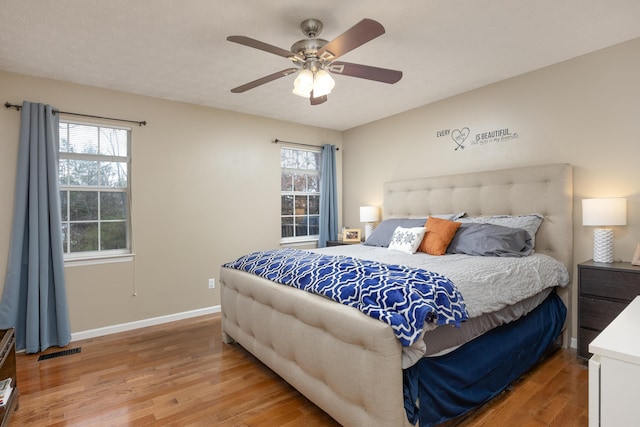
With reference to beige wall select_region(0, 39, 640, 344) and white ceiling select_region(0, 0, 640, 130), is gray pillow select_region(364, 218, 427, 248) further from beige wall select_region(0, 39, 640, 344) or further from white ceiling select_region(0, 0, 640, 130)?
white ceiling select_region(0, 0, 640, 130)

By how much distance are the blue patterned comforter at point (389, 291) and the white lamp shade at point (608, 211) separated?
1.56 metres

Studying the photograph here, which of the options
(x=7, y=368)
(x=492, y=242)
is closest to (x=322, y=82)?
(x=492, y=242)

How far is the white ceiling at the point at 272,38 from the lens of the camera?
6.84 ft

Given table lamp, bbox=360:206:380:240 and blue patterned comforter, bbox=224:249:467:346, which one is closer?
blue patterned comforter, bbox=224:249:467:346

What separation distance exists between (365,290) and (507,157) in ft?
8.14

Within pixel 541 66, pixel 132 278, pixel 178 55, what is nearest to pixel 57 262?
pixel 132 278

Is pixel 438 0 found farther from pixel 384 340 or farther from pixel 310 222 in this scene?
pixel 310 222

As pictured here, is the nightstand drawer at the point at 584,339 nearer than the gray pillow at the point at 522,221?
Yes

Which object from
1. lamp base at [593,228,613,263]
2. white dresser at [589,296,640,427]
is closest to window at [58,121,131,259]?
white dresser at [589,296,640,427]

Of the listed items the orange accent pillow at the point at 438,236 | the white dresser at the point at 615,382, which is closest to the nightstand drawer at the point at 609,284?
the orange accent pillow at the point at 438,236

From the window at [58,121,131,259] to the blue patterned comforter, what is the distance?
2.28m

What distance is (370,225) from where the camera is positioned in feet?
15.7

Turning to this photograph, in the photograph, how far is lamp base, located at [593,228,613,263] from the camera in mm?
2592

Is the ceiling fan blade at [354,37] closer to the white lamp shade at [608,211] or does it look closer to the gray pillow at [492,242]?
the gray pillow at [492,242]
